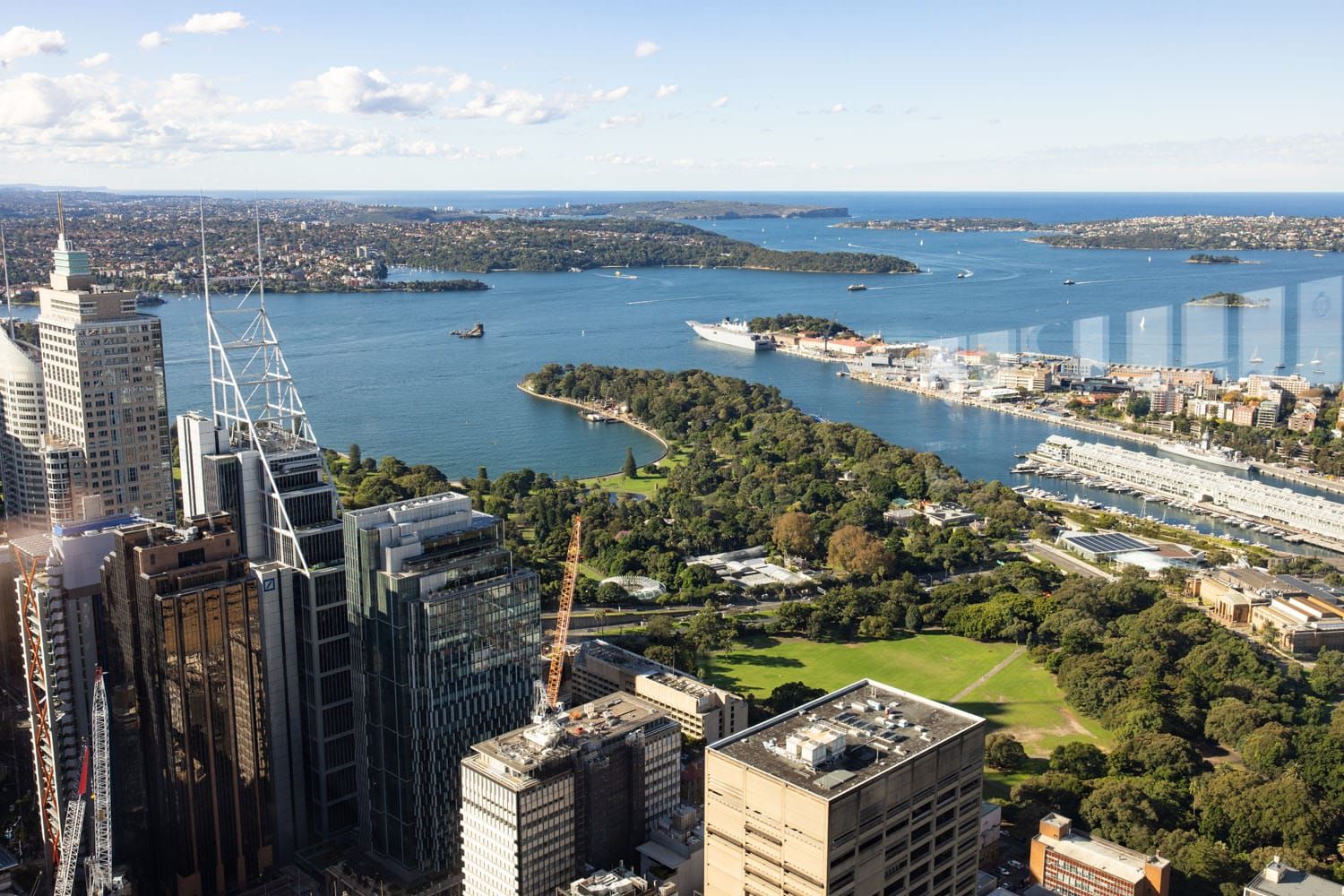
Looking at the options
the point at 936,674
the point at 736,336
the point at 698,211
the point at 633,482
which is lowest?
the point at 936,674

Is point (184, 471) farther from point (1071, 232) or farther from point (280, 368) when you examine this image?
point (1071, 232)

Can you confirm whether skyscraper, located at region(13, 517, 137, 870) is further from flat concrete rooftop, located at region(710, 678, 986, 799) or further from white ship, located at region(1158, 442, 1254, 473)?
white ship, located at region(1158, 442, 1254, 473)

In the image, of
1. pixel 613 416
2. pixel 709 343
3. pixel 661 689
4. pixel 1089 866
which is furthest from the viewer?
pixel 709 343

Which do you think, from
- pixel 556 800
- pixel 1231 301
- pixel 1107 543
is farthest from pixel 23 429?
pixel 1231 301

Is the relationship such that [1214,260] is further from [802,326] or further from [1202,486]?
[1202,486]

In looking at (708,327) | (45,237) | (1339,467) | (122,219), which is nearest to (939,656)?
(1339,467)

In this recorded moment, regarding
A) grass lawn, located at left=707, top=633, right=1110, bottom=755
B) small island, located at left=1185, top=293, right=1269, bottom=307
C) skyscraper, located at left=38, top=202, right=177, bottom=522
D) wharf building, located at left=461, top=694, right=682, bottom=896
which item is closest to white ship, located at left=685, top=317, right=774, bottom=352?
small island, located at left=1185, top=293, right=1269, bottom=307

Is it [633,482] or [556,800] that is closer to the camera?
[556,800]
